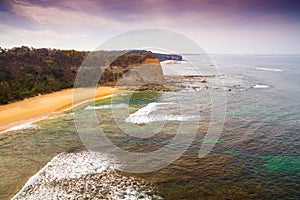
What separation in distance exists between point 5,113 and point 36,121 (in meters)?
3.64

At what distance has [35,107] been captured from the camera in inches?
914

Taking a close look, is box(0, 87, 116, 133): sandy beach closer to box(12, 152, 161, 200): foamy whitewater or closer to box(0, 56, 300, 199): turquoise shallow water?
box(0, 56, 300, 199): turquoise shallow water

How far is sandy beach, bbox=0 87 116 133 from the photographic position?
19031 mm

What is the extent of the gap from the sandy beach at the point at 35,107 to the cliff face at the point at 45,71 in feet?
4.98

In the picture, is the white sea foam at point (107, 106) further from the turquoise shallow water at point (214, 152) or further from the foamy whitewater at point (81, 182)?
the foamy whitewater at point (81, 182)

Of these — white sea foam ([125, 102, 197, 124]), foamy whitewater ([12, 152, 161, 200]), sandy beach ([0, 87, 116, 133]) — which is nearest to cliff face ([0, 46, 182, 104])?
sandy beach ([0, 87, 116, 133])

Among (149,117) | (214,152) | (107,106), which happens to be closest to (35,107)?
(107,106)

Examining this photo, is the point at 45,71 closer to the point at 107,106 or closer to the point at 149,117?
the point at 107,106

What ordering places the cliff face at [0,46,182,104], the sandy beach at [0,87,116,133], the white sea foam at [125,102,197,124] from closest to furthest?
the sandy beach at [0,87,116,133]
the white sea foam at [125,102,197,124]
the cliff face at [0,46,182,104]

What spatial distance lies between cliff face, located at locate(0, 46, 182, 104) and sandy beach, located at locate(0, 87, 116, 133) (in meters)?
1.52

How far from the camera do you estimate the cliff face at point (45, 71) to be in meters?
27.8

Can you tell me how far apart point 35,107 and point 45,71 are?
14.0 metres

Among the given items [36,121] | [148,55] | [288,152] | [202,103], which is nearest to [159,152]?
[288,152]

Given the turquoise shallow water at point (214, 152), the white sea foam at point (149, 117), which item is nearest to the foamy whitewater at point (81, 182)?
the turquoise shallow water at point (214, 152)
